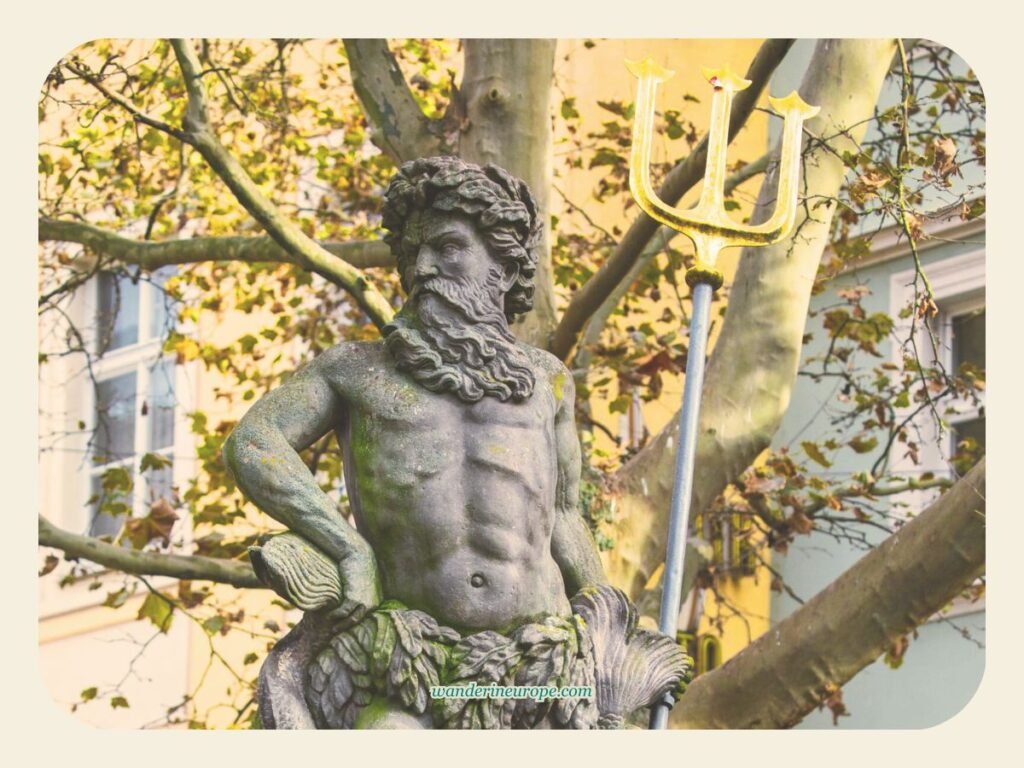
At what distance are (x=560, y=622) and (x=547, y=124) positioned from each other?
229 inches

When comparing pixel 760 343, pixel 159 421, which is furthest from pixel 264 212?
pixel 159 421

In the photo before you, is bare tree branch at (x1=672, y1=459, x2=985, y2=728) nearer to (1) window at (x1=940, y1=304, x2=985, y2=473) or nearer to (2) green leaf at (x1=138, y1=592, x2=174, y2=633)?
(2) green leaf at (x1=138, y1=592, x2=174, y2=633)

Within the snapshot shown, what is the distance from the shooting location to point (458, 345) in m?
9.51

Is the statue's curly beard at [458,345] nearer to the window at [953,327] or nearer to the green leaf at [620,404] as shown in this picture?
the green leaf at [620,404]

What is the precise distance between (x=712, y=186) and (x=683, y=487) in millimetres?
1045

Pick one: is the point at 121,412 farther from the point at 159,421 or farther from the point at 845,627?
the point at 845,627

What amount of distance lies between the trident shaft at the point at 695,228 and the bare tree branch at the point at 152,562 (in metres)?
5.12

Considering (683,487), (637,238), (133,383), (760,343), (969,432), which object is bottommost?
(683,487)

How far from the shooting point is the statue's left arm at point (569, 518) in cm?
964

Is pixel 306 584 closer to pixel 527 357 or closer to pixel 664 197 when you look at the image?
pixel 527 357

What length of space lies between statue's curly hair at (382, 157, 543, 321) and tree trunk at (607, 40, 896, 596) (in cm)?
441

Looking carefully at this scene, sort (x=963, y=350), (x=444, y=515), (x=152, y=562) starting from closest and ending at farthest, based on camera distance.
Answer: (x=444, y=515) < (x=152, y=562) < (x=963, y=350)

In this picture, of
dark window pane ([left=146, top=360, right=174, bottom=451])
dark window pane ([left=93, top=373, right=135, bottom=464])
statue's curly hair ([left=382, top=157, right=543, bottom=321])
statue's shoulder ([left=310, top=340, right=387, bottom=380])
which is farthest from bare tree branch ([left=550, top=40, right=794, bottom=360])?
dark window pane ([left=93, top=373, right=135, bottom=464])

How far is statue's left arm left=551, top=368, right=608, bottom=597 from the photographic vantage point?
380 inches
